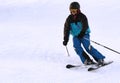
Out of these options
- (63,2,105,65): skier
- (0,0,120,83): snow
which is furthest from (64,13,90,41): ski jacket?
(0,0,120,83): snow

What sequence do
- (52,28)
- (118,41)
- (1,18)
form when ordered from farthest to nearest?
(1,18) → (52,28) → (118,41)

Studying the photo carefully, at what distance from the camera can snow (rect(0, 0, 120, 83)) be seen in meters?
8.99

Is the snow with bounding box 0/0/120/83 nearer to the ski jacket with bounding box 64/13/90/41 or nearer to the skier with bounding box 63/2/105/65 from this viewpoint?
the skier with bounding box 63/2/105/65

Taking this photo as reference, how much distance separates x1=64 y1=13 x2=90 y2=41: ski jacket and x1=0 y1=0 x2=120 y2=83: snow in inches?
30.0

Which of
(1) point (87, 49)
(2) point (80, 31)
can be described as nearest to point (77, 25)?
(2) point (80, 31)

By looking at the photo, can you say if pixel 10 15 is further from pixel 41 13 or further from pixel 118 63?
pixel 118 63

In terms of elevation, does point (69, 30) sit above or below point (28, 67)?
above

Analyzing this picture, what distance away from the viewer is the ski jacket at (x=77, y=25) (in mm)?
9531

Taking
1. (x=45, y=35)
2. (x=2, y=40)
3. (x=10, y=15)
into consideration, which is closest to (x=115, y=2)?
(x=10, y=15)

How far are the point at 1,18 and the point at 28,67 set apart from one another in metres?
10.6

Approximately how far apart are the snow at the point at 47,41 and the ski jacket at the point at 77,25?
0.76 meters

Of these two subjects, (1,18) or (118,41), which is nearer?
(118,41)

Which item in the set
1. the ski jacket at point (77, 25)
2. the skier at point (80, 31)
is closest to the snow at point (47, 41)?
the skier at point (80, 31)

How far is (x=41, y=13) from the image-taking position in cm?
2088
